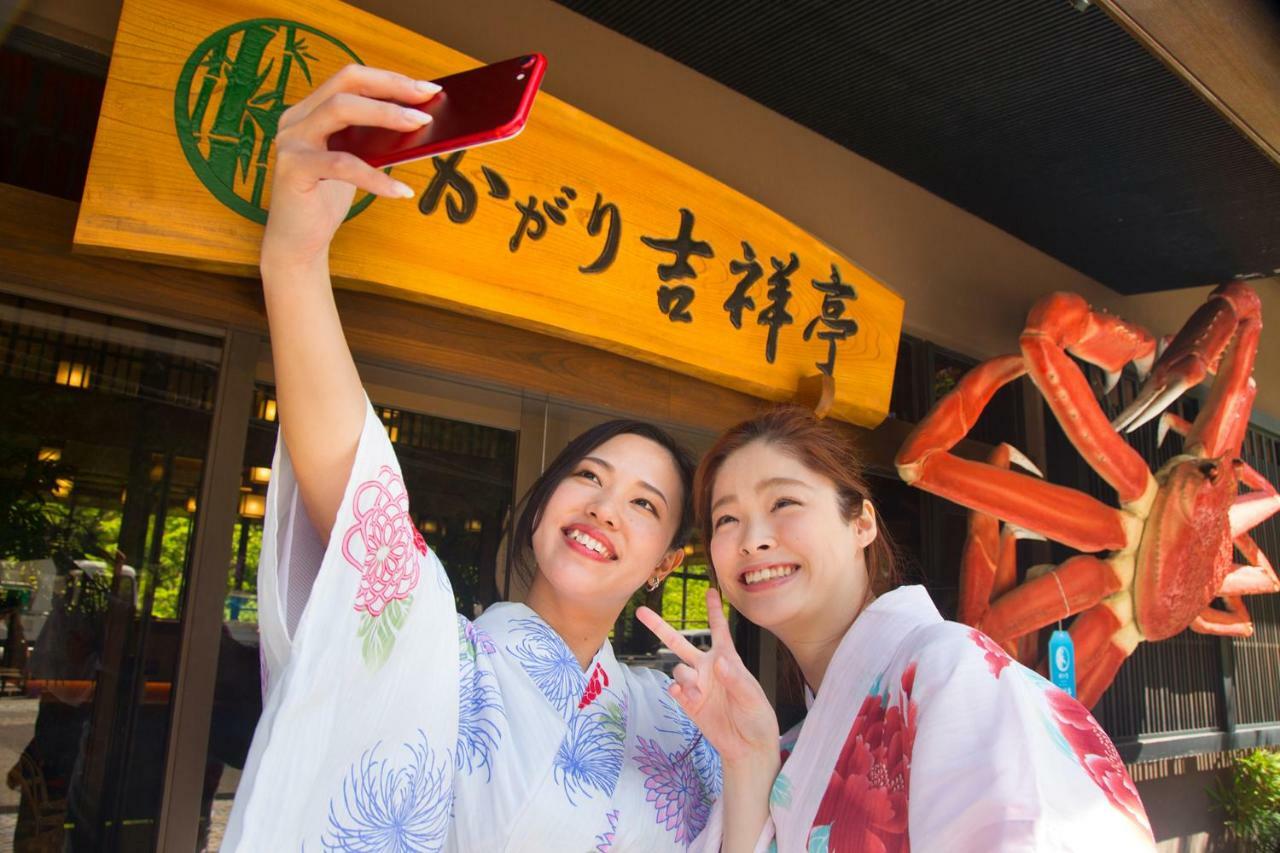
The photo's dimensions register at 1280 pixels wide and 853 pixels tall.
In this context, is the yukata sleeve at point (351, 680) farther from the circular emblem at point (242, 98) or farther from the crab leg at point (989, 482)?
the crab leg at point (989, 482)

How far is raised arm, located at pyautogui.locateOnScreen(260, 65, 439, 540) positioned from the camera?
1.14m

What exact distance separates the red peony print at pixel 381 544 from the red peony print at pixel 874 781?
0.74 m

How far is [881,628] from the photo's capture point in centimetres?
Answer: 146

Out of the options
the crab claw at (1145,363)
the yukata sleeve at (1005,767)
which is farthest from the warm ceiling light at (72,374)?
the crab claw at (1145,363)

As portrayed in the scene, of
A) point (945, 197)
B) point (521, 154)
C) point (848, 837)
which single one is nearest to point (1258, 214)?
point (945, 197)

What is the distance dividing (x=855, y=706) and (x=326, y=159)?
1.13 metres

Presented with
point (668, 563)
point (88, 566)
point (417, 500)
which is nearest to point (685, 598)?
point (417, 500)

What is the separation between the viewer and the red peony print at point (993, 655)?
47.4 inches

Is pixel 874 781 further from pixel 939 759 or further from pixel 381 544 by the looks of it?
Answer: pixel 381 544

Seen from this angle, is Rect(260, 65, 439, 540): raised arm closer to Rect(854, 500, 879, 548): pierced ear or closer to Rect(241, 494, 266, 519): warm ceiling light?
Rect(854, 500, 879, 548): pierced ear

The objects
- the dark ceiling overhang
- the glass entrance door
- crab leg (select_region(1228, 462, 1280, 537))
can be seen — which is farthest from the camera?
crab leg (select_region(1228, 462, 1280, 537))

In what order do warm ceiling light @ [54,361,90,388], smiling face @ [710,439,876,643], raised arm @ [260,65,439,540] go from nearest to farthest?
raised arm @ [260,65,439,540]
smiling face @ [710,439,876,643]
warm ceiling light @ [54,361,90,388]

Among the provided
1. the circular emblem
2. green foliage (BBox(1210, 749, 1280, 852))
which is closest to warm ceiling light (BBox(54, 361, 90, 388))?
the circular emblem

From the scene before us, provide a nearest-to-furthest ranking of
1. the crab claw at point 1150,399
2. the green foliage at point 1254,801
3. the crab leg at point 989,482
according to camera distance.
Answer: the crab leg at point 989,482 < the crab claw at point 1150,399 < the green foliage at point 1254,801
